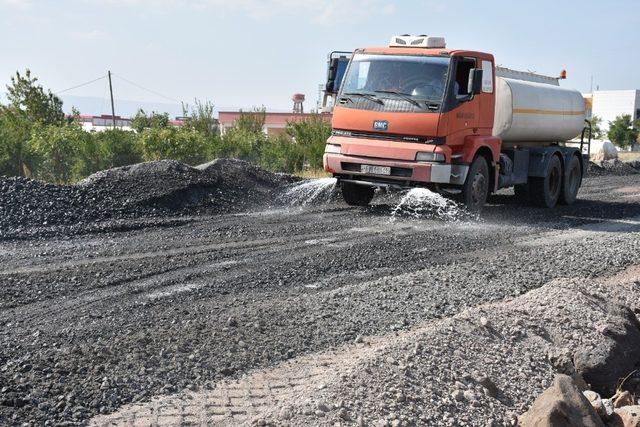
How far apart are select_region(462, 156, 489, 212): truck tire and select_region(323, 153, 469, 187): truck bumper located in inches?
10.2

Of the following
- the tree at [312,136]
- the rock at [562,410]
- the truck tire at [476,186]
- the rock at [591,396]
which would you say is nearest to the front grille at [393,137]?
the truck tire at [476,186]

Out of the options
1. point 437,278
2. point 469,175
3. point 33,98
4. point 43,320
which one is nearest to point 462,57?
point 469,175

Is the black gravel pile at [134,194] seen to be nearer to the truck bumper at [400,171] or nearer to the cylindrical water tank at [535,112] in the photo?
the truck bumper at [400,171]

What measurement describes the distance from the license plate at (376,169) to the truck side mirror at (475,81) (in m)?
1.93

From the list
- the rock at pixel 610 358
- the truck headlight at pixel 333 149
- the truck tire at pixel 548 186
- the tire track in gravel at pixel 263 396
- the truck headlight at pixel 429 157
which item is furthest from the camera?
the truck tire at pixel 548 186

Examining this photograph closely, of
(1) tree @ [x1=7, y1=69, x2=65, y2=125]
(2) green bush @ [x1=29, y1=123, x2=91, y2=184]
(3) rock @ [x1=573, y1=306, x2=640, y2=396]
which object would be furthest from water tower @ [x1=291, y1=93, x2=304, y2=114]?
(3) rock @ [x1=573, y1=306, x2=640, y2=396]

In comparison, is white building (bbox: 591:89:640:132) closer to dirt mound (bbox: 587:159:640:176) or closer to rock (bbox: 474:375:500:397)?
dirt mound (bbox: 587:159:640:176)

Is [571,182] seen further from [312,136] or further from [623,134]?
[623,134]

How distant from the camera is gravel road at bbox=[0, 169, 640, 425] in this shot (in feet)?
17.8

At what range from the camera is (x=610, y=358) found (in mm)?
6406

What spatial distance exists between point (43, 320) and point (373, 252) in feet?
14.9

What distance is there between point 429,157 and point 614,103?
76.8 m

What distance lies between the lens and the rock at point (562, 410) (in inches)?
190

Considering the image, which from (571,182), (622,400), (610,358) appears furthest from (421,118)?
(622,400)
